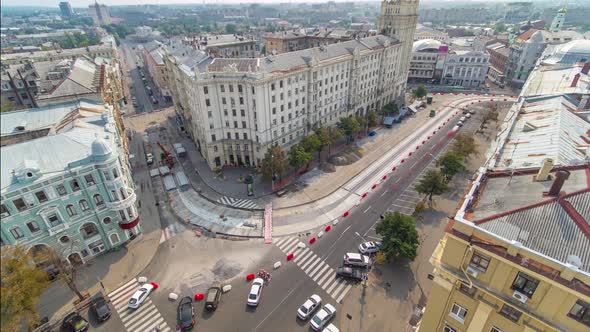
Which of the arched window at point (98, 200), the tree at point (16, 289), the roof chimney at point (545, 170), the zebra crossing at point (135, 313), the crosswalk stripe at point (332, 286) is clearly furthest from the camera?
the arched window at point (98, 200)

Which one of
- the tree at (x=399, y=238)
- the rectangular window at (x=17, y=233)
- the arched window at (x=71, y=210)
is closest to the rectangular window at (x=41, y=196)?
the arched window at (x=71, y=210)

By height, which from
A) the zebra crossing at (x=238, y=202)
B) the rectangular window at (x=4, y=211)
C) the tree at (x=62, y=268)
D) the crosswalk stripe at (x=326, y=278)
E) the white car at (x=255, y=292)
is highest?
the rectangular window at (x=4, y=211)

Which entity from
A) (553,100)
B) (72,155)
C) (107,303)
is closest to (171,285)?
(107,303)

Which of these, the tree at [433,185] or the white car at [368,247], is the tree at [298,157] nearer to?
the white car at [368,247]

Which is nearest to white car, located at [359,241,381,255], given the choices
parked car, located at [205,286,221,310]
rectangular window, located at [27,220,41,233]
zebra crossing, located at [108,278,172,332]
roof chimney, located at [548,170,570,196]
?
parked car, located at [205,286,221,310]

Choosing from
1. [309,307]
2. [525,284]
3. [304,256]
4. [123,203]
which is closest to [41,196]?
[123,203]

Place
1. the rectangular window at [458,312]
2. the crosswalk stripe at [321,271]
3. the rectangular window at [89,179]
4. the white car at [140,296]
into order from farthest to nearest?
1. the crosswalk stripe at [321,271]
2. the rectangular window at [89,179]
3. the white car at [140,296]
4. the rectangular window at [458,312]

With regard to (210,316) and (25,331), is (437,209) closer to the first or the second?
(210,316)
